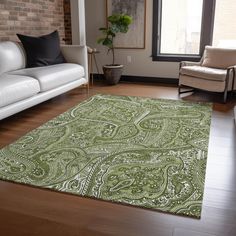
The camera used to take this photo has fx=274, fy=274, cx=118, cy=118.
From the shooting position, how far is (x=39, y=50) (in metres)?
3.73

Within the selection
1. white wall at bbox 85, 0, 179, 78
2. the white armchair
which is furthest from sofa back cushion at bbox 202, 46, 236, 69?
white wall at bbox 85, 0, 179, 78

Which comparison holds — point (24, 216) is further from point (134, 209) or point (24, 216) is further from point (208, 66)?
point (208, 66)

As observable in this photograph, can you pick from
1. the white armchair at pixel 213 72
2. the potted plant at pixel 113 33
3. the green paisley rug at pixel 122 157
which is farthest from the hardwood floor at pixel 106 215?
the potted plant at pixel 113 33

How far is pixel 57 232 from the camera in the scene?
1414 millimetres

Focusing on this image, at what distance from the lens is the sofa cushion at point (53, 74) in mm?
3199

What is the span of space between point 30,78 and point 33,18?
5.79 ft

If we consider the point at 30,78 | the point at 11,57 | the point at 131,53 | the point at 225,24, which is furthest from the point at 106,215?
the point at 225,24

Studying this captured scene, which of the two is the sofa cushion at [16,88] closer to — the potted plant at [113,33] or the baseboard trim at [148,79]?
the potted plant at [113,33]

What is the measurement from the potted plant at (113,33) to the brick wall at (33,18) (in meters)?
0.78

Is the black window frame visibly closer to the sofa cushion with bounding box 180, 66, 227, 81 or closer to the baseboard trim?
the baseboard trim

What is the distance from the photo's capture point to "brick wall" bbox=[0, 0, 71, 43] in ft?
12.5

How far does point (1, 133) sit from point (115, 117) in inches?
48.3

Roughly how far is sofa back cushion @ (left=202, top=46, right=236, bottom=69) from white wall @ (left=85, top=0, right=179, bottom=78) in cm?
81

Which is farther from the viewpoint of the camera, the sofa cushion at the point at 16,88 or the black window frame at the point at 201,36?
the black window frame at the point at 201,36
